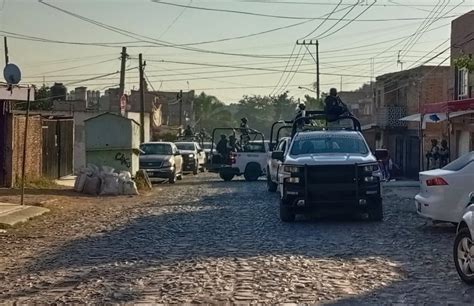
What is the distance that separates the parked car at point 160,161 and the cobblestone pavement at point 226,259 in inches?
495

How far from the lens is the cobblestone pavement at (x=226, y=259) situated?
8.88 m

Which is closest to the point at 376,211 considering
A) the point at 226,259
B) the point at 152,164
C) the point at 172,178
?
the point at 226,259

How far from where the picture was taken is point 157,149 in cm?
3269

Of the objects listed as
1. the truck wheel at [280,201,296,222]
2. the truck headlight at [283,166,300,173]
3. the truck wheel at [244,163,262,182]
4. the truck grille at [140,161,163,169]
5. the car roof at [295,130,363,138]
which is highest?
the car roof at [295,130,363,138]

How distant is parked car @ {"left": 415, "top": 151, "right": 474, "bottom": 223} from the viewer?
13.8 meters

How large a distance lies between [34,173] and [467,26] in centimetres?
1848

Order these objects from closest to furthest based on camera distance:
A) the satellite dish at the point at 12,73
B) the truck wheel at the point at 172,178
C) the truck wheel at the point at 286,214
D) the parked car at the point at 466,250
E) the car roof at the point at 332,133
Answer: the parked car at the point at 466,250 < the truck wheel at the point at 286,214 < the car roof at the point at 332,133 < the satellite dish at the point at 12,73 < the truck wheel at the point at 172,178

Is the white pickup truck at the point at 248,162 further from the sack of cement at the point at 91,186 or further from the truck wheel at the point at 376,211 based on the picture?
the truck wheel at the point at 376,211

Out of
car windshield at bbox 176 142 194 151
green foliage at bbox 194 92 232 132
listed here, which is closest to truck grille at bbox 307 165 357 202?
car windshield at bbox 176 142 194 151

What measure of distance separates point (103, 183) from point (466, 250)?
1646 centimetres

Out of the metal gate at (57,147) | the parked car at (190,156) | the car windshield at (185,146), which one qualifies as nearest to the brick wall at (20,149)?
the metal gate at (57,147)

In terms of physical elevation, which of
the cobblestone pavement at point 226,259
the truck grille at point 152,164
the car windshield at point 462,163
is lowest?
the cobblestone pavement at point 226,259

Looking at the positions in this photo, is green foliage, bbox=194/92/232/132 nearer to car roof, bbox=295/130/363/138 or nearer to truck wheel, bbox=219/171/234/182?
truck wheel, bbox=219/171/234/182

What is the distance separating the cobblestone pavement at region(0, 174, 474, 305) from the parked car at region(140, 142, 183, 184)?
41.2ft
